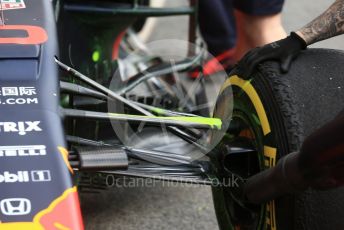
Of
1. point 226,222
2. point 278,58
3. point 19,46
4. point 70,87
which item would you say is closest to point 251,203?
point 226,222

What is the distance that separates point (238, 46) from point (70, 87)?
2233 mm

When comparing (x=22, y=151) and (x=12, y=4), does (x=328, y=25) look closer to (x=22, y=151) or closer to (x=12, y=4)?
(x=12, y=4)

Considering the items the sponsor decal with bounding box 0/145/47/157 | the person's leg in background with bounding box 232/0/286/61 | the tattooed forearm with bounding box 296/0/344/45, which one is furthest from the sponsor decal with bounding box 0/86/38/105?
the person's leg in background with bounding box 232/0/286/61

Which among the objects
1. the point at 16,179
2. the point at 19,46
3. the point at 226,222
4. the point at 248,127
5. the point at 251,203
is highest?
the point at 19,46

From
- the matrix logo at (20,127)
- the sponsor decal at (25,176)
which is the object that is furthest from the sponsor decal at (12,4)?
the sponsor decal at (25,176)

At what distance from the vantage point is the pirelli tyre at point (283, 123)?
1.86m

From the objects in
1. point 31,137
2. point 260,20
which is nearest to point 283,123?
point 31,137

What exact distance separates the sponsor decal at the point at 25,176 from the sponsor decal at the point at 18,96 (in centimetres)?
21

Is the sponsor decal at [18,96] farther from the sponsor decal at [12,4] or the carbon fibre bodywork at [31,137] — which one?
the sponsor decal at [12,4]

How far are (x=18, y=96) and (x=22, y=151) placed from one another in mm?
180

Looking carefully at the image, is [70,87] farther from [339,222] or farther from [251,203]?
[339,222]

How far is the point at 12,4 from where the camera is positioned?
6.88 ft

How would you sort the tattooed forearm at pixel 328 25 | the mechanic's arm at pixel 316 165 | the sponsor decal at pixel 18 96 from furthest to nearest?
the tattooed forearm at pixel 328 25
the sponsor decal at pixel 18 96
the mechanic's arm at pixel 316 165

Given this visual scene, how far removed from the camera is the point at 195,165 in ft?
7.34
